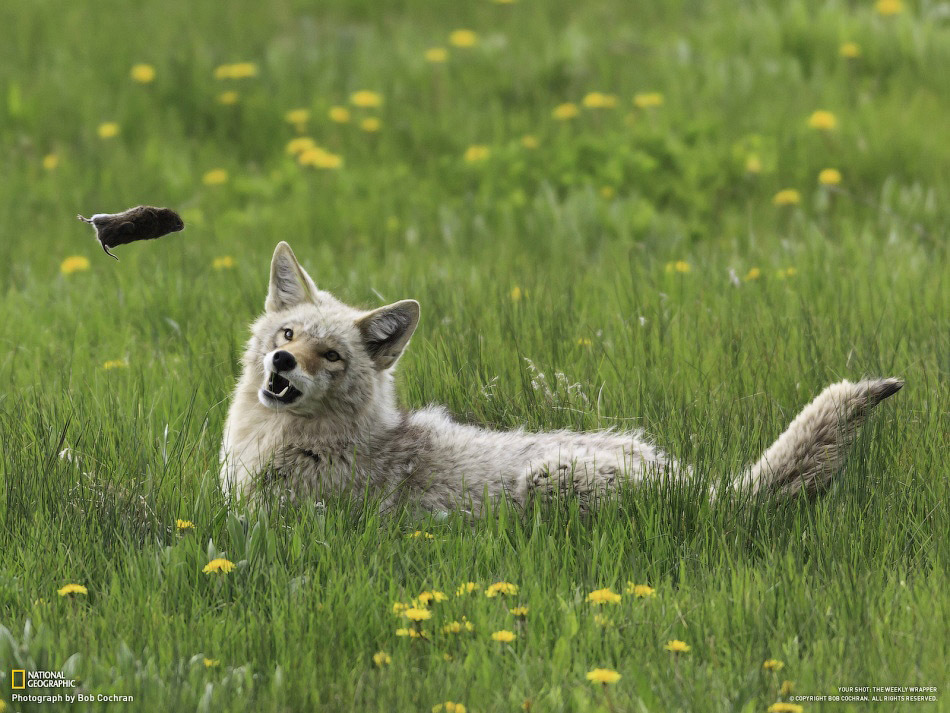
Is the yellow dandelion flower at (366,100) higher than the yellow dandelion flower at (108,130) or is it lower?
higher

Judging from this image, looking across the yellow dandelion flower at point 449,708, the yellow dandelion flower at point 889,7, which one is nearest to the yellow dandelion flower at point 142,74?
the yellow dandelion flower at point 889,7

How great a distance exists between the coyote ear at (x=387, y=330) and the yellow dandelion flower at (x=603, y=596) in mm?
1860

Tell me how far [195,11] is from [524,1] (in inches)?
149

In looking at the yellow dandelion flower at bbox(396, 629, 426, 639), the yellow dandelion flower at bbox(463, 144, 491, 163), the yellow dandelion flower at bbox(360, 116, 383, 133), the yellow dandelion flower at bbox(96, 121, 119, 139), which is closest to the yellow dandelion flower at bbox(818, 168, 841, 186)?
the yellow dandelion flower at bbox(463, 144, 491, 163)

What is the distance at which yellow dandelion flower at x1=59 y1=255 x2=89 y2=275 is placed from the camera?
26.8 feet

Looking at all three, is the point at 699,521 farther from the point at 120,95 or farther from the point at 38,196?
the point at 120,95

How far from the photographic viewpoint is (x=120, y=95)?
11.2 m

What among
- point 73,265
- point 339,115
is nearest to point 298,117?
point 339,115

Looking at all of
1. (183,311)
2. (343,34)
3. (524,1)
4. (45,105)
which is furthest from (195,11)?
(183,311)

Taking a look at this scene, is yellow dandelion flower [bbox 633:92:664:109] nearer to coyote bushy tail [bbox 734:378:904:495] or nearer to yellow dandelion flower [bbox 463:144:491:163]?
yellow dandelion flower [bbox 463:144:491:163]

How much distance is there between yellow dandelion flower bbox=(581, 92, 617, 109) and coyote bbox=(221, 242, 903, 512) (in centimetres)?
590

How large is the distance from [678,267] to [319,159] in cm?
381

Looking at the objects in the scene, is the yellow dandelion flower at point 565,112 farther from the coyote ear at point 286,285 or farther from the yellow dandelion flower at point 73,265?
the coyote ear at point 286,285

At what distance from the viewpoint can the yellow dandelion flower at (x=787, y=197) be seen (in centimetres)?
950
